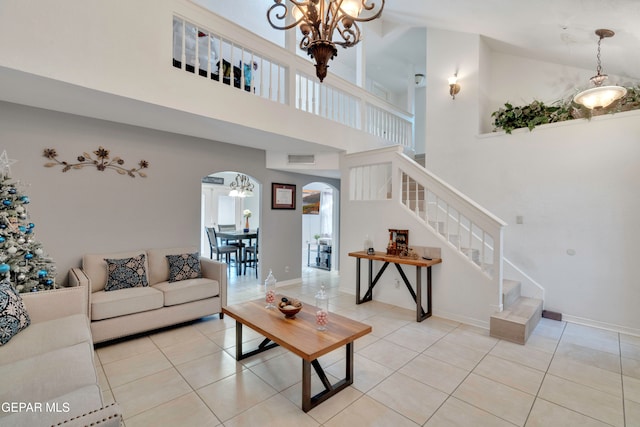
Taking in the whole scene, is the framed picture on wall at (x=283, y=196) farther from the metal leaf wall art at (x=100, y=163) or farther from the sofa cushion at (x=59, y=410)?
the sofa cushion at (x=59, y=410)

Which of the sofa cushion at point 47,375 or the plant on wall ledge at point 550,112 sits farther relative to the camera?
the plant on wall ledge at point 550,112

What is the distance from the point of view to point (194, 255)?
4.20 m

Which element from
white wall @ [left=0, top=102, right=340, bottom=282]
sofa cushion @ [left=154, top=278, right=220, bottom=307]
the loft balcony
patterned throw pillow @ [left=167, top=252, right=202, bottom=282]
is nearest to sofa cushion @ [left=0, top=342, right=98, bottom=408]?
sofa cushion @ [left=154, top=278, right=220, bottom=307]

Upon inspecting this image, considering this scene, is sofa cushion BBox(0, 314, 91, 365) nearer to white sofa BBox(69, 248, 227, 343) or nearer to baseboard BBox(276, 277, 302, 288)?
white sofa BBox(69, 248, 227, 343)

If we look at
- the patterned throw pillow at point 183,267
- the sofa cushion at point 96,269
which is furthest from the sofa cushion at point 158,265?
the sofa cushion at point 96,269

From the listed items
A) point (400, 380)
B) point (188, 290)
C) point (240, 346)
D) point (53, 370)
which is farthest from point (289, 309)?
point (188, 290)

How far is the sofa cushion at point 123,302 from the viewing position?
3.09m

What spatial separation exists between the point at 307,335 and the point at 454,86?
4803mm

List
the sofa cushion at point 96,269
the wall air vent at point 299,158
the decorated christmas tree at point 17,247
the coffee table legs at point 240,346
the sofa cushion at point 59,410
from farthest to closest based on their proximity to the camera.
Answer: the wall air vent at point 299,158, the sofa cushion at point 96,269, the coffee table legs at point 240,346, the decorated christmas tree at point 17,247, the sofa cushion at point 59,410

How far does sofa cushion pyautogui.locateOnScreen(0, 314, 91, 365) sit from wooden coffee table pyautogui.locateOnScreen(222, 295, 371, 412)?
116cm

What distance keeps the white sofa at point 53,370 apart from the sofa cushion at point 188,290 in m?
0.88

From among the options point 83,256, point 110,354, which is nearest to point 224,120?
point 83,256

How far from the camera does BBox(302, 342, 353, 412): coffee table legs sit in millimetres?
2142

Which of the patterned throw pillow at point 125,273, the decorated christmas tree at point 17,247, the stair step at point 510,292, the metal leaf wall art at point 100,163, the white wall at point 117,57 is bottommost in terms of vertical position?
the stair step at point 510,292
